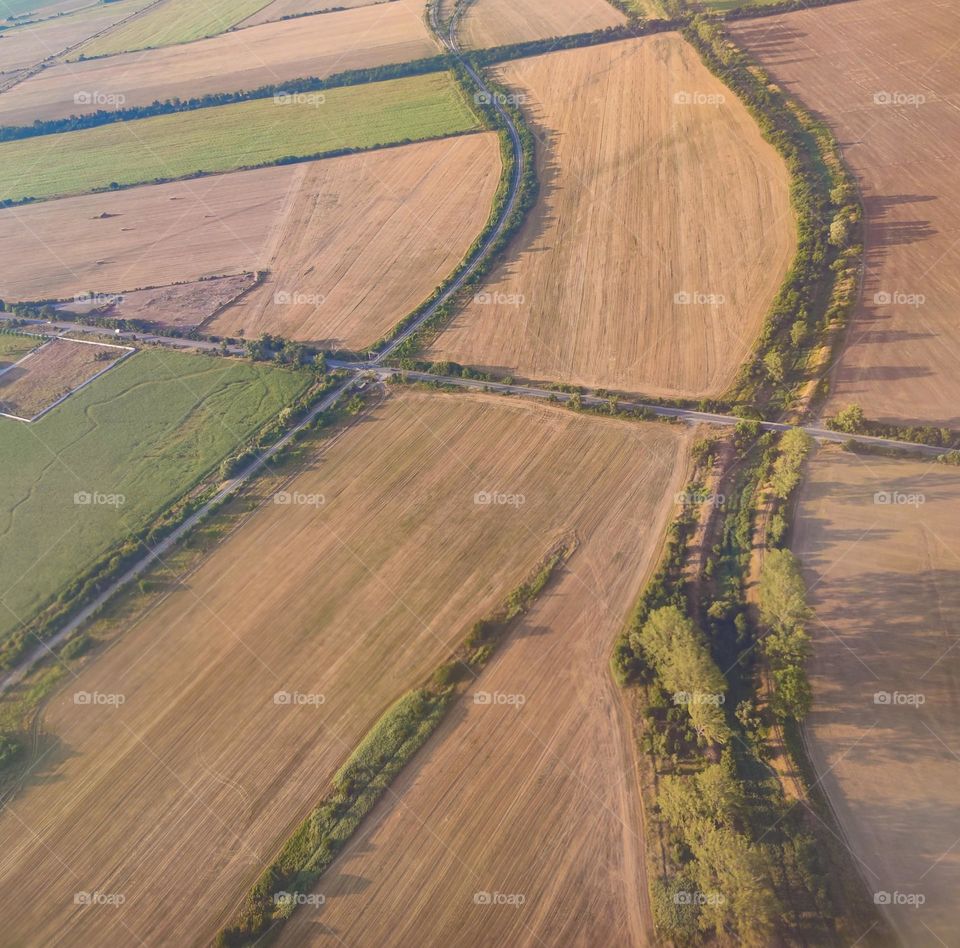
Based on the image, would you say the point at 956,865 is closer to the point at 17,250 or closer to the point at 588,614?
the point at 588,614

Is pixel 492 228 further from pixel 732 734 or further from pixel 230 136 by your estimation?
pixel 732 734

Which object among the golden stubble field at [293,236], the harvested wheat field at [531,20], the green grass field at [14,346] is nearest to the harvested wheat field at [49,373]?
the green grass field at [14,346]

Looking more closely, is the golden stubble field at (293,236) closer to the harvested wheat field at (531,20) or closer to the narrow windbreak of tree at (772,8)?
the harvested wheat field at (531,20)

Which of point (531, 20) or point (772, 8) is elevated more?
point (531, 20)

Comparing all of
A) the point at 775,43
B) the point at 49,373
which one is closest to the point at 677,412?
the point at 49,373

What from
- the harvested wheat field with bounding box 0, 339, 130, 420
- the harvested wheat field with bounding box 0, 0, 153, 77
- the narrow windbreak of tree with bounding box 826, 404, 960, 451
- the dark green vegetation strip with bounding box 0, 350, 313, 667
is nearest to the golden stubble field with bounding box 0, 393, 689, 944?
the dark green vegetation strip with bounding box 0, 350, 313, 667

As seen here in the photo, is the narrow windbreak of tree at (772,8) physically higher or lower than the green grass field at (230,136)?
higher
